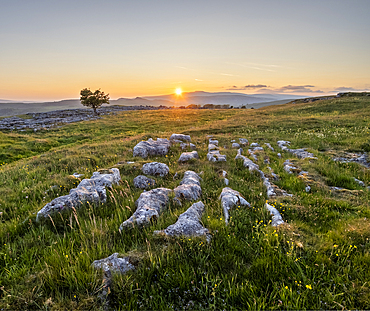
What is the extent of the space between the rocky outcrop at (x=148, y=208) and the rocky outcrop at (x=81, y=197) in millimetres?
1519

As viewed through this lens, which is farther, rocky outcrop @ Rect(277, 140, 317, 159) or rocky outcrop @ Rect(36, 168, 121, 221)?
rocky outcrop @ Rect(277, 140, 317, 159)

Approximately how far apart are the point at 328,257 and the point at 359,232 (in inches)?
51.1

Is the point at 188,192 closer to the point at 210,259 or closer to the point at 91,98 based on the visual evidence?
the point at 210,259

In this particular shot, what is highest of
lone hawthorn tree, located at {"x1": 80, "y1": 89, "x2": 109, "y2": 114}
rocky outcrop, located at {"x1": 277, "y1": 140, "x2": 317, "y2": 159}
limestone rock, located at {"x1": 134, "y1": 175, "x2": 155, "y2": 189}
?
lone hawthorn tree, located at {"x1": 80, "y1": 89, "x2": 109, "y2": 114}

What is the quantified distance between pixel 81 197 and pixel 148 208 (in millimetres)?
2427

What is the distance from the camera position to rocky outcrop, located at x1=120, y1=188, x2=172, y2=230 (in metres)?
4.75

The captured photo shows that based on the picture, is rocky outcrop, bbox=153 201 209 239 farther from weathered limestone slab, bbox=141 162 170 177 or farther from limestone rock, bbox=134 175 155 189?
weathered limestone slab, bbox=141 162 170 177

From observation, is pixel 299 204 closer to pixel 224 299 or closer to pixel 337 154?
pixel 224 299

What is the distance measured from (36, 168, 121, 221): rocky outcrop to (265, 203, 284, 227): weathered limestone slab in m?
5.37

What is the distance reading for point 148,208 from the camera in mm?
5223

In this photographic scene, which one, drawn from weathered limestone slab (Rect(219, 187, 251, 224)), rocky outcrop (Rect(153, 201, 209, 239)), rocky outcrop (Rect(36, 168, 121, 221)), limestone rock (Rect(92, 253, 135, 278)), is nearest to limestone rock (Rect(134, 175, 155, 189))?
rocky outcrop (Rect(36, 168, 121, 221))

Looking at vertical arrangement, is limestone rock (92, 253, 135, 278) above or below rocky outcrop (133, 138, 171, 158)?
below

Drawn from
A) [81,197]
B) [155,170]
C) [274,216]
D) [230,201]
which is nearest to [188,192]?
[230,201]

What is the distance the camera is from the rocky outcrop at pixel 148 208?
4754 mm
